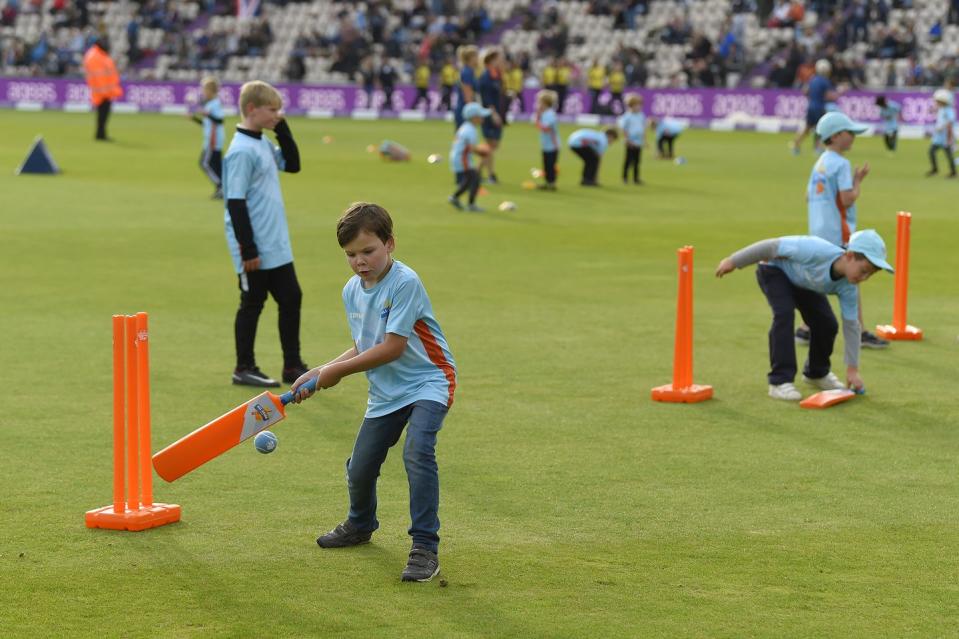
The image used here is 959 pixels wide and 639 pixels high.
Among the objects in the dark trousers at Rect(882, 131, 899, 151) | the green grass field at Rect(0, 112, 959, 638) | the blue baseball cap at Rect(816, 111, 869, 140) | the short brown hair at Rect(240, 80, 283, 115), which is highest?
the short brown hair at Rect(240, 80, 283, 115)

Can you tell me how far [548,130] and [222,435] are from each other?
1861cm

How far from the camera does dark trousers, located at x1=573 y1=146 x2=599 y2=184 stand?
26.5 m

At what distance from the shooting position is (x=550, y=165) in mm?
25797

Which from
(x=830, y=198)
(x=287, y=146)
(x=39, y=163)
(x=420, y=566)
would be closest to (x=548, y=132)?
(x=39, y=163)

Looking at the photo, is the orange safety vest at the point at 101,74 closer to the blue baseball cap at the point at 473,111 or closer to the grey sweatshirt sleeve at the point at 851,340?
the blue baseball cap at the point at 473,111

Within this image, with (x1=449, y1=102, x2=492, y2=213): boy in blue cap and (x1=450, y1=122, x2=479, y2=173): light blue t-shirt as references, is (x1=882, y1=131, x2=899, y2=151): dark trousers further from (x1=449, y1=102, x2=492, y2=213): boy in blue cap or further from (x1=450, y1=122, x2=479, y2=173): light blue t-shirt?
(x1=450, y1=122, x2=479, y2=173): light blue t-shirt

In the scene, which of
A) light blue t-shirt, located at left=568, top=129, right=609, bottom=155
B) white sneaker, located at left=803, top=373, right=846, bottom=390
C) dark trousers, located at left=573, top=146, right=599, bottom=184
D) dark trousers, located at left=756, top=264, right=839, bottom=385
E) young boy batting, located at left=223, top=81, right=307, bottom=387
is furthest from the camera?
dark trousers, located at left=573, top=146, right=599, bottom=184

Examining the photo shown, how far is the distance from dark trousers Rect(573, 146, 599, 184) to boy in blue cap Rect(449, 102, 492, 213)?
3778 mm

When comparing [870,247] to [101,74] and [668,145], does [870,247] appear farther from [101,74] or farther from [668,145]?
[101,74]

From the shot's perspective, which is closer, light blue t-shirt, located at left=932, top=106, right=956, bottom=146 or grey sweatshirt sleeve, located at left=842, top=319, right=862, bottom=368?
grey sweatshirt sleeve, located at left=842, top=319, right=862, bottom=368

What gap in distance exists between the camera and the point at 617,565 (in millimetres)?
6801

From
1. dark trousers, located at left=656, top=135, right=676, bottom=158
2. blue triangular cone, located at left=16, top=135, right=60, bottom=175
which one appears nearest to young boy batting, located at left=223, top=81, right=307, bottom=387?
blue triangular cone, located at left=16, top=135, right=60, bottom=175

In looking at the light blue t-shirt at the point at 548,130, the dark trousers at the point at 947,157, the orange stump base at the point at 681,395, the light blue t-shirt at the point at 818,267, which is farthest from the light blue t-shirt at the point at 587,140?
the orange stump base at the point at 681,395

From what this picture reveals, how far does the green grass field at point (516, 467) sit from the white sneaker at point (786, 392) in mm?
148
